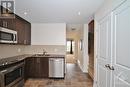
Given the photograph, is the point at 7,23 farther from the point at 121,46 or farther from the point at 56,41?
the point at 121,46

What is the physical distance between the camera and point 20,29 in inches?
183

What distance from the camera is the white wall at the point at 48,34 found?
5.86 metres

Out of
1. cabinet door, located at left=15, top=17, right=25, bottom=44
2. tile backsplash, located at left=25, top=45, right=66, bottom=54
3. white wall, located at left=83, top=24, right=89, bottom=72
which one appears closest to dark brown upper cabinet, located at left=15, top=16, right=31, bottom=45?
cabinet door, located at left=15, top=17, right=25, bottom=44

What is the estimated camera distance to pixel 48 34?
5902 millimetres

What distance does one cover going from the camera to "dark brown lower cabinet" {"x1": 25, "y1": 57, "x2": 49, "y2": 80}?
17.1 ft

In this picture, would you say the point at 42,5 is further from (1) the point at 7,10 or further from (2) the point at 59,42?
(2) the point at 59,42

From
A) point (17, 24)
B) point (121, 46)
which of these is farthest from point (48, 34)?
point (121, 46)

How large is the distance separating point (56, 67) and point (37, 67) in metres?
0.75

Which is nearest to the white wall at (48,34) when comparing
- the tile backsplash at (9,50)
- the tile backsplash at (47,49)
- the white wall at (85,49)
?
the tile backsplash at (47,49)

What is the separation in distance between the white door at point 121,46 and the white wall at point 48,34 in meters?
3.53

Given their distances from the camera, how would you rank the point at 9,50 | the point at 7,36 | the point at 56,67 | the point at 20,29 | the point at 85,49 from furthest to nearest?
1. the point at 85,49
2. the point at 56,67
3. the point at 20,29
4. the point at 9,50
5. the point at 7,36

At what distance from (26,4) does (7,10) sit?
2.36 feet

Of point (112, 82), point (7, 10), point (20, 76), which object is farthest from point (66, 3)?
point (20, 76)

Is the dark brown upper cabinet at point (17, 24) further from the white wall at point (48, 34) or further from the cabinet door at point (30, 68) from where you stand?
the cabinet door at point (30, 68)
